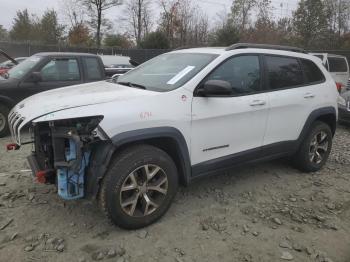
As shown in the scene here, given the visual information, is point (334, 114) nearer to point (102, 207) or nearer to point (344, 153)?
point (344, 153)

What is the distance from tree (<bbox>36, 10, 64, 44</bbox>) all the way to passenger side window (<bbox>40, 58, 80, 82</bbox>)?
35.7 meters

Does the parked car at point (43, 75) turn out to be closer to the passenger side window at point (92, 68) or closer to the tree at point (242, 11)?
the passenger side window at point (92, 68)

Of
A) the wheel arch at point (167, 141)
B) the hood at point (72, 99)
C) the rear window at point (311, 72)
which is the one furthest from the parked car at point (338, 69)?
the hood at point (72, 99)

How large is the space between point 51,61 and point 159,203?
5095 millimetres

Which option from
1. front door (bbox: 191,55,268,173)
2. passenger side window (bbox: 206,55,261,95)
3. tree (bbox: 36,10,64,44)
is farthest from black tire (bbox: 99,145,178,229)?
tree (bbox: 36,10,64,44)

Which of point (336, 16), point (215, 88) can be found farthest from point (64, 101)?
point (336, 16)

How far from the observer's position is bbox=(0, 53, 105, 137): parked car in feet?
23.1

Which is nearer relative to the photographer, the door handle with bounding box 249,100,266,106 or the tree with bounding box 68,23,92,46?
the door handle with bounding box 249,100,266,106

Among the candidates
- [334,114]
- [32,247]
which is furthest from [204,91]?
[334,114]

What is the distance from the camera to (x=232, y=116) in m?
3.98

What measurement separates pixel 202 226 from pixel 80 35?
1560 inches

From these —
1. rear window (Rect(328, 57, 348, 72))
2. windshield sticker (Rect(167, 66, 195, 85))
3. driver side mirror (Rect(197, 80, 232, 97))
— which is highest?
rear window (Rect(328, 57, 348, 72))

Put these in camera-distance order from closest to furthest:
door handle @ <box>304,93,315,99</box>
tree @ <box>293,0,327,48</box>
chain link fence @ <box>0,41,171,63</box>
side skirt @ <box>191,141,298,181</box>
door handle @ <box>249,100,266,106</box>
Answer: side skirt @ <box>191,141,298,181</box> < door handle @ <box>249,100,266,106</box> < door handle @ <box>304,93,315,99</box> < chain link fence @ <box>0,41,171,63</box> < tree @ <box>293,0,327,48</box>

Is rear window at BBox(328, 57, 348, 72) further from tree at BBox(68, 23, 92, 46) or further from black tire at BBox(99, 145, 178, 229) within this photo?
tree at BBox(68, 23, 92, 46)
